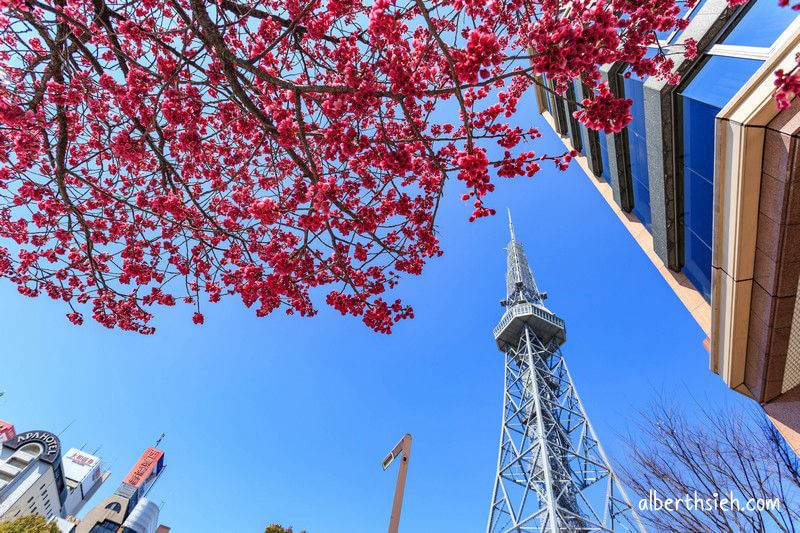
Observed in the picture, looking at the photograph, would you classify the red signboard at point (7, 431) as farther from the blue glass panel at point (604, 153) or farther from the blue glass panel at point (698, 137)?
the blue glass panel at point (698, 137)

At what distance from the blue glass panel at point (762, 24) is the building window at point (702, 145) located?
10.0 inches

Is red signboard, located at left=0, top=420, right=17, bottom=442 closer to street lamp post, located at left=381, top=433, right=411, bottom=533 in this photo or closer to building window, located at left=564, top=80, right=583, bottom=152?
street lamp post, located at left=381, top=433, right=411, bottom=533

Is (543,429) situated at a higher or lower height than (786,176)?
higher

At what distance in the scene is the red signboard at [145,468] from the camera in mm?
54950

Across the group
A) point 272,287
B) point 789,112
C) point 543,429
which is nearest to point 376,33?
point 272,287

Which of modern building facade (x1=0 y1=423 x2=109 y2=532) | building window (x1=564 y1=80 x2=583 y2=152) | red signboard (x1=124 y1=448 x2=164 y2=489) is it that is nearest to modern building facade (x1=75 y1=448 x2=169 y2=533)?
red signboard (x1=124 y1=448 x2=164 y2=489)

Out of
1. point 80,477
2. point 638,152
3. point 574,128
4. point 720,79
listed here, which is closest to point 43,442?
point 80,477

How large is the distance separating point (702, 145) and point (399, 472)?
7.23 metres

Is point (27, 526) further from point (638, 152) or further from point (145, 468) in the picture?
point (145, 468)

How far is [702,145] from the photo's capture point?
6441 mm

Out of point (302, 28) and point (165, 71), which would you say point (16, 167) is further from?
point (302, 28)

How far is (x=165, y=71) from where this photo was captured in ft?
13.7

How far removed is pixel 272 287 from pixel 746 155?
6.22m

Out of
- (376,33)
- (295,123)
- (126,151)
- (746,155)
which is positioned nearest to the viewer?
(376,33)
